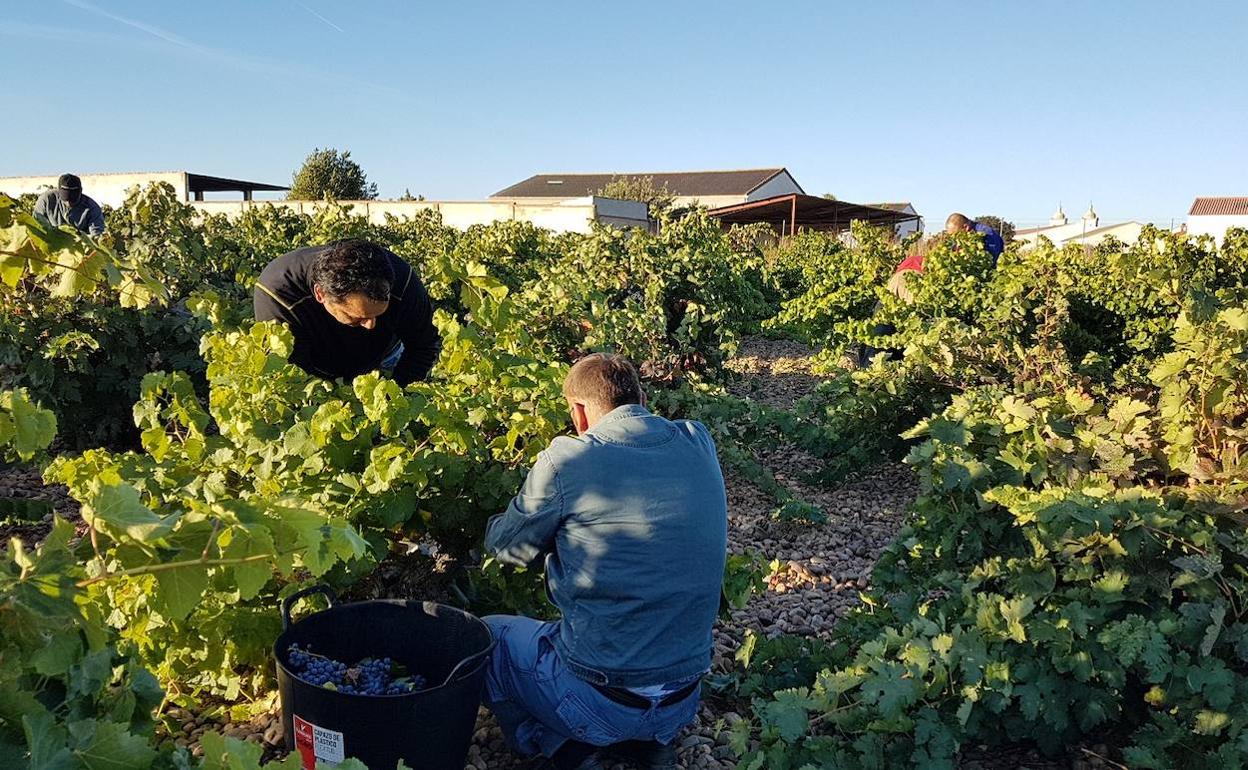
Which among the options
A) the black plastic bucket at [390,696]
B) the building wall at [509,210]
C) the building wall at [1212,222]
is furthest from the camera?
the building wall at [1212,222]

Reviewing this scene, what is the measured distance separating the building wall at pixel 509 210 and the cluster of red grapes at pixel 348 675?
63.3 feet

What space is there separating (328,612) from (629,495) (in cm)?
95

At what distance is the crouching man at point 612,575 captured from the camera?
8.32 feet

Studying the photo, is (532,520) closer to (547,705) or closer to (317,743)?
(547,705)

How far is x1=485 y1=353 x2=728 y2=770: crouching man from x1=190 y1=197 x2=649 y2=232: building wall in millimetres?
19149

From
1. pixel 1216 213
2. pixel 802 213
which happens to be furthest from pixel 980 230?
pixel 1216 213

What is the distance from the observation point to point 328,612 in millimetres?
2678

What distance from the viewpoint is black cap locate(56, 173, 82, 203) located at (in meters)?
7.23

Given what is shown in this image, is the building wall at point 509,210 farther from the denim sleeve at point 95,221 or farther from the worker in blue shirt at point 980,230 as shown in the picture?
the denim sleeve at point 95,221

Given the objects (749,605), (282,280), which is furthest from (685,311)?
(282,280)

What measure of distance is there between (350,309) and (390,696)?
5.38 ft

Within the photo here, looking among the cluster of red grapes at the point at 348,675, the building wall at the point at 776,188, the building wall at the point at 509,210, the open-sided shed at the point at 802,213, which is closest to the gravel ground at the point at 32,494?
the cluster of red grapes at the point at 348,675

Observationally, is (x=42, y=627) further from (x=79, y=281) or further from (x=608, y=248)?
(x=608, y=248)

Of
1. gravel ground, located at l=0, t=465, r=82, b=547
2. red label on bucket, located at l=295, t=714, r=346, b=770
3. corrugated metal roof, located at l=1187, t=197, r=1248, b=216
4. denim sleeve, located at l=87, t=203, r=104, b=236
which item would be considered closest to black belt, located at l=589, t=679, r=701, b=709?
red label on bucket, located at l=295, t=714, r=346, b=770
